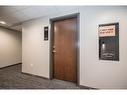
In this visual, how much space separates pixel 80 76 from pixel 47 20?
1.82 meters

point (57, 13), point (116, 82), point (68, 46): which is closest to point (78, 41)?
point (68, 46)

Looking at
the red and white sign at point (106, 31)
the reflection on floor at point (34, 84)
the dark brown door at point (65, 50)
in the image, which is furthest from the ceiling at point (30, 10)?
the reflection on floor at point (34, 84)

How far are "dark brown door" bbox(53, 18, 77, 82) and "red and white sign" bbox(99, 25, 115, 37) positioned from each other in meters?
0.73

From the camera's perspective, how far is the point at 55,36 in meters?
3.21

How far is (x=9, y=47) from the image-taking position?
17.2 feet

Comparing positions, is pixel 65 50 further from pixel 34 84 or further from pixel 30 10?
pixel 30 10

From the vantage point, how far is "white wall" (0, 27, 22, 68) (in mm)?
4781

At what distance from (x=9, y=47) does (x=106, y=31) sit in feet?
15.1

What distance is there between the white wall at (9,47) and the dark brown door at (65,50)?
9.39ft

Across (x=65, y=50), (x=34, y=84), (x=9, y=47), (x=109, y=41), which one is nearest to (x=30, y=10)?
(x=65, y=50)

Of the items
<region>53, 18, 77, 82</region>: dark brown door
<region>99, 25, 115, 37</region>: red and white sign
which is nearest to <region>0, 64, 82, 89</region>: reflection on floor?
<region>53, 18, 77, 82</region>: dark brown door

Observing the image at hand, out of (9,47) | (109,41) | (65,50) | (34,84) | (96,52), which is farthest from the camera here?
(9,47)

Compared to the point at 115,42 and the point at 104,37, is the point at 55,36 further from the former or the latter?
the point at 115,42

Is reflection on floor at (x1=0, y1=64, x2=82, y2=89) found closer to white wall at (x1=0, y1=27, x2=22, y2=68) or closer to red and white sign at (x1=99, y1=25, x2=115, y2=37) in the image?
red and white sign at (x1=99, y1=25, x2=115, y2=37)
